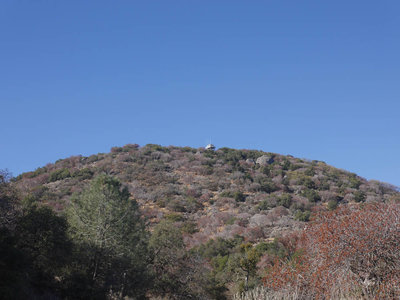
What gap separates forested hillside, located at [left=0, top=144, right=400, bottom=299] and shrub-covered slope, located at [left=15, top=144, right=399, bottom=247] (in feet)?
0.78

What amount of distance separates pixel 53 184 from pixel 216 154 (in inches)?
1270

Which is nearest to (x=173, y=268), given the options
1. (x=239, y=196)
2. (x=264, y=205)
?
(x=264, y=205)

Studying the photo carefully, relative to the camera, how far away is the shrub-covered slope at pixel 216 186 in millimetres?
39938

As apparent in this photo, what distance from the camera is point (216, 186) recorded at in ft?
178

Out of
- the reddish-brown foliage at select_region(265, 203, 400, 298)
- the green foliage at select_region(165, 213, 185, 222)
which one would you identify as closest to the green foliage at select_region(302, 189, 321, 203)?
the green foliage at select_region(165, 213, 185, 222)

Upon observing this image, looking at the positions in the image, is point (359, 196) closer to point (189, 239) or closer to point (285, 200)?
point (285, 200)

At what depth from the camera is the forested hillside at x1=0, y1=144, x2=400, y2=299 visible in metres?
10.5

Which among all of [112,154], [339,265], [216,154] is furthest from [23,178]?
[339,265]

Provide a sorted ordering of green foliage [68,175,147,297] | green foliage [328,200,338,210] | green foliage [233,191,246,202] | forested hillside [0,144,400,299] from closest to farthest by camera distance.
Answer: forested hillside [0,144,400,299] < green foliage [68,175,147,297] < green foliage [328,200,338,210] < green foliage [233,191,246,202]

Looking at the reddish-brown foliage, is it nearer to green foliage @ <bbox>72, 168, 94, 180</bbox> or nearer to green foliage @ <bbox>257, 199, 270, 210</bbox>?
green foliage @ <bbox>257, 199, 270, 210</bbox>

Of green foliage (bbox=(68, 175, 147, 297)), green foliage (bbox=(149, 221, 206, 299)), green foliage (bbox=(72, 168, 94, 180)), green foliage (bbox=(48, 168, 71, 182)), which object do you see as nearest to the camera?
green foliage (bbox=(68, 175, 147, 297))

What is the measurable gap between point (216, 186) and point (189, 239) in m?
19.3

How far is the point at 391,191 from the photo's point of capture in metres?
57.7

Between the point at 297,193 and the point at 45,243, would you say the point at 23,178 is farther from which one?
the point at 45,243
